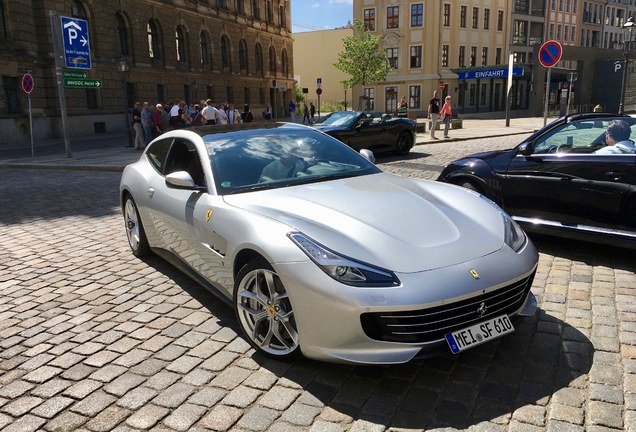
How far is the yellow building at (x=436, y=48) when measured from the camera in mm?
55375

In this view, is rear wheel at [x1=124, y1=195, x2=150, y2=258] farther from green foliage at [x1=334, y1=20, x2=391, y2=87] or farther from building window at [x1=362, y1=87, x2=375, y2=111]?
building window at [x1=362, y1=87, x2=375, y2=111]

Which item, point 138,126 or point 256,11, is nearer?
point 138,126

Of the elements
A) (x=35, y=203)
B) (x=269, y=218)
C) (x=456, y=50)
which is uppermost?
(x=456, y=50)

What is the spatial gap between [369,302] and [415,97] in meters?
57.1

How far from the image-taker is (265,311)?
3346 mm

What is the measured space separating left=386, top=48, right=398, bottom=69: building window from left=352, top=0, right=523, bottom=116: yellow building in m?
0.11

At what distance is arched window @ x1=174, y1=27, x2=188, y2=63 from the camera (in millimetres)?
39625

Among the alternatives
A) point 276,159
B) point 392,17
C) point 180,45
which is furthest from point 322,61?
point 276,159

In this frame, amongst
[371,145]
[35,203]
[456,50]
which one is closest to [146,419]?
[35,203]

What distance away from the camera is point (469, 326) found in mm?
2965

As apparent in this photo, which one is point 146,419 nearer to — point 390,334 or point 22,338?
point 390,334

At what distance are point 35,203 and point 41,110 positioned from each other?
69.0 feet

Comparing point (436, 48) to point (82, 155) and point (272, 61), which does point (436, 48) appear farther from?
point (82, 155)

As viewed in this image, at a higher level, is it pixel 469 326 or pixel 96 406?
pixel 469 326
